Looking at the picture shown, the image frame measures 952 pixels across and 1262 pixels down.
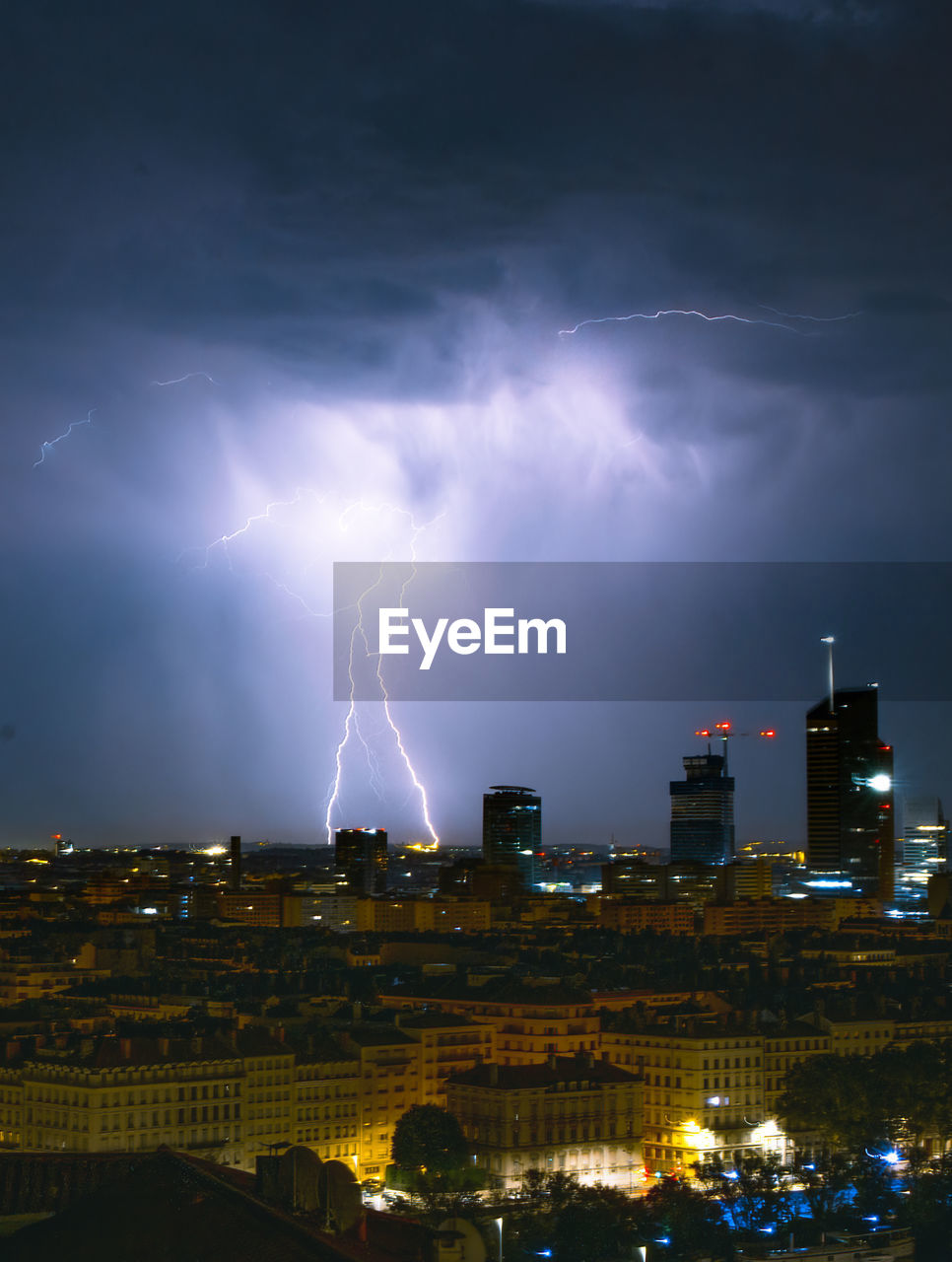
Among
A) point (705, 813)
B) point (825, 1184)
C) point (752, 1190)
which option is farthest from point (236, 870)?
point (752, 1190)

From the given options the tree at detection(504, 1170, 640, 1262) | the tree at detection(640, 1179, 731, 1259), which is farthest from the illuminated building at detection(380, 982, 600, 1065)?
the tree at detection(640, 1179, 731, 1259)

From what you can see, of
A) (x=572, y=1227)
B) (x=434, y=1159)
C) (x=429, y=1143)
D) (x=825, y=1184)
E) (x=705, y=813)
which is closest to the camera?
(x=572, y=1227)

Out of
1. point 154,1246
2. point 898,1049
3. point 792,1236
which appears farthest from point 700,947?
point 154,1246

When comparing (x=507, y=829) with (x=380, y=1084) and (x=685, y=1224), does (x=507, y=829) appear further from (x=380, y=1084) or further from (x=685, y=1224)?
(x=685, y=1224)

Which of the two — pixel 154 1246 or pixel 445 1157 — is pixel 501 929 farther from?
pixel 154 1246

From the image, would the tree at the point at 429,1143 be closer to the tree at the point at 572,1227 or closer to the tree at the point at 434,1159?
→ the tree at the point at 434,1159

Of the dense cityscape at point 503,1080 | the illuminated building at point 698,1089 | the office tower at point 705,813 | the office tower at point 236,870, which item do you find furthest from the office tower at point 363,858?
the illuminated building at point 698,1089
